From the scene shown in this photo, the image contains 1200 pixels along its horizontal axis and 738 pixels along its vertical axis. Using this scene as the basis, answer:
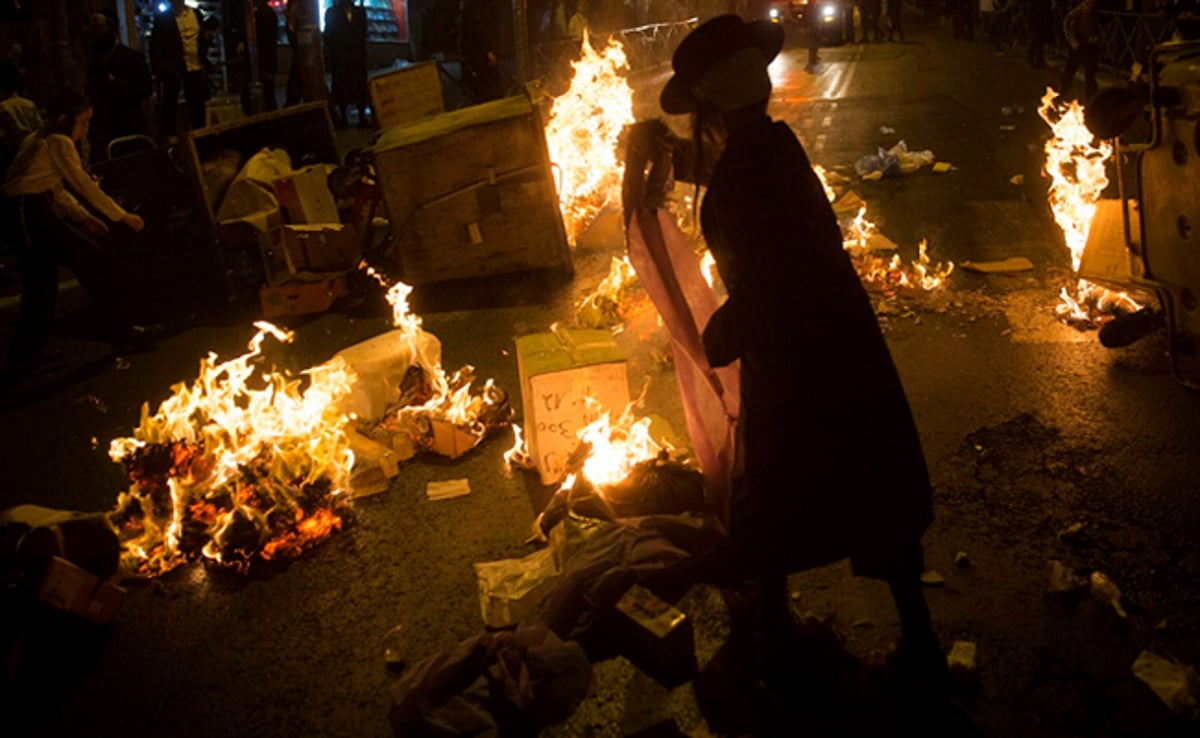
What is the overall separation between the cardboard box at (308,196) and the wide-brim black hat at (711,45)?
272 inches

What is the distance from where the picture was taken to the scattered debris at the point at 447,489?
5.06 metres

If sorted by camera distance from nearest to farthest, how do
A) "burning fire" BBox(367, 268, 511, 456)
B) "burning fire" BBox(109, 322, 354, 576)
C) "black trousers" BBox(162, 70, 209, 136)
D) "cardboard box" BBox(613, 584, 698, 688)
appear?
"cardboard box" BBox(613, 584, 698, 688) < "burning fire" BBox(109, 322, 354, 576) < "burning fire" BBox(367, 268, 511, 456) < "black trousers" BBox(162, 70, 209, 136)

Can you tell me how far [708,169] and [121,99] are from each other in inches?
470

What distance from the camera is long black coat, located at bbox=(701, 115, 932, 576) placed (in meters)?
2.94

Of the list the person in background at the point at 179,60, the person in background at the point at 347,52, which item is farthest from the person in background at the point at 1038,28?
the person in background at the point at 179,60

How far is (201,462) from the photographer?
201 inches

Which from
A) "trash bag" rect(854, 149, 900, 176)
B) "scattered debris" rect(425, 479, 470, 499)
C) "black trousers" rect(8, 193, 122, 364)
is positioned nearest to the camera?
"scattered debris" rect(425, 479, 470, 499)

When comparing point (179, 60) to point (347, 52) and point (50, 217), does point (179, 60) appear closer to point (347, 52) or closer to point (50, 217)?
point (347, 52)

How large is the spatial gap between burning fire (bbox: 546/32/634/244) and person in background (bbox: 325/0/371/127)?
7.39 meters

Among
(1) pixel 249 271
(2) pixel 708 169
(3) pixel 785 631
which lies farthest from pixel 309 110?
(3) pixel 785 631

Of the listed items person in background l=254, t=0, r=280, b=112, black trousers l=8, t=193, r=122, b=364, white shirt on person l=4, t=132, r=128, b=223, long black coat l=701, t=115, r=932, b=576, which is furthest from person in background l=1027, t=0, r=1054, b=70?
long black coat l=701, t=115, r=932, b=576

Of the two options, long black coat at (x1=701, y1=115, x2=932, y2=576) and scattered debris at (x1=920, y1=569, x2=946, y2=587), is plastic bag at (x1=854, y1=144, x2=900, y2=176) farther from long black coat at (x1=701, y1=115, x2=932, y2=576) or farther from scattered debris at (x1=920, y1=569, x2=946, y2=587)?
long black coat at (x1=701, y1=115, x2=932, y2=576)

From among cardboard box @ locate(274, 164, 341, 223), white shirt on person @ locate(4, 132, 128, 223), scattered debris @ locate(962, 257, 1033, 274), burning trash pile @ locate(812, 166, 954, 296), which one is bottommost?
scattered debris @ locate(962, 257, 1033, 274)

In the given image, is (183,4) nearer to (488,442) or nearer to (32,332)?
(32,332)
